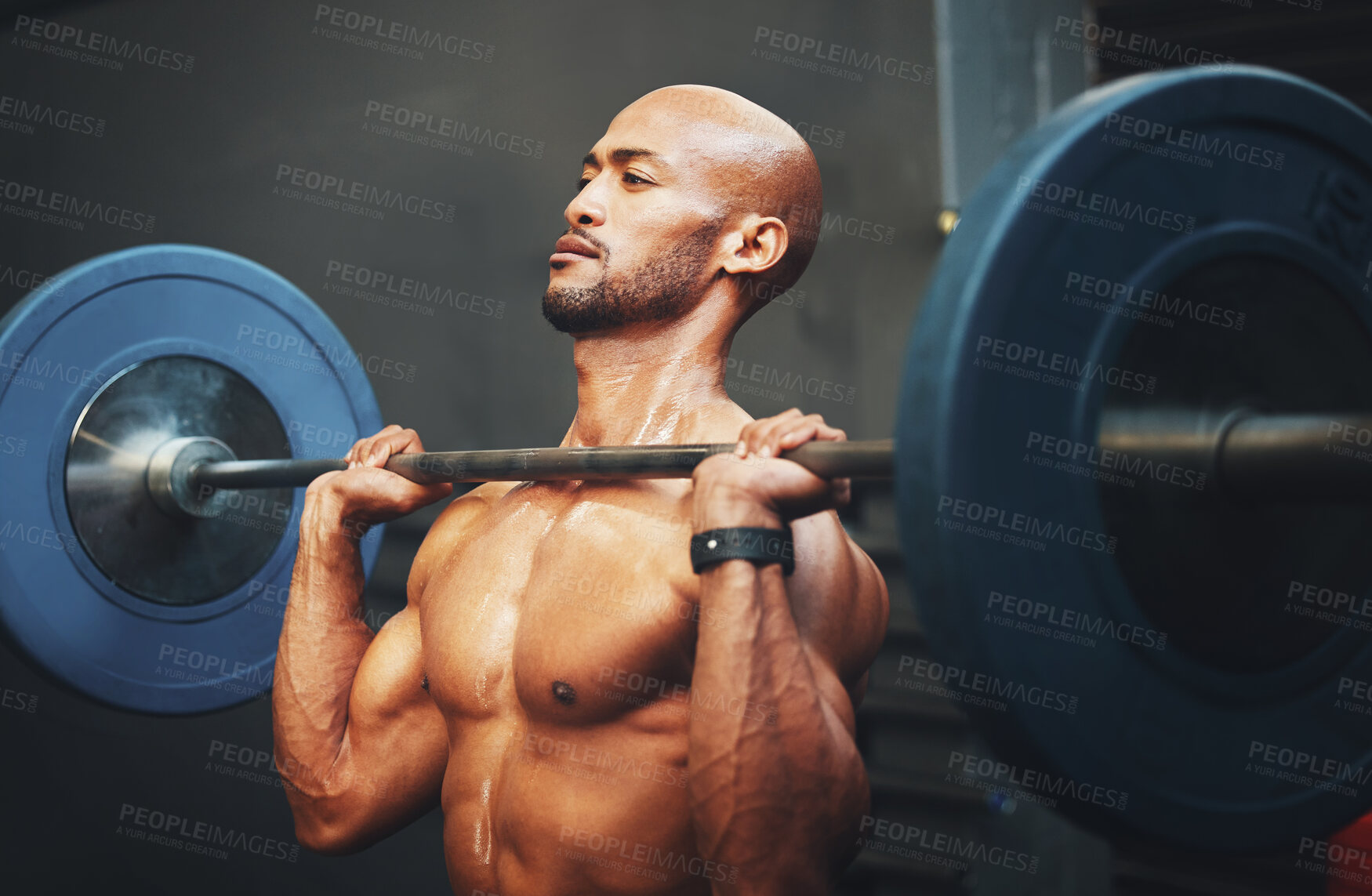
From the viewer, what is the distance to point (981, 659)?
0.98 meters

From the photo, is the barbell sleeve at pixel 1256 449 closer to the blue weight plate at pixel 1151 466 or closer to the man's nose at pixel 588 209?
the blue weight plate at pixel 1151 466

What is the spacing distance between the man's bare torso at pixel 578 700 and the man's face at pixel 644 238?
0.27 metres

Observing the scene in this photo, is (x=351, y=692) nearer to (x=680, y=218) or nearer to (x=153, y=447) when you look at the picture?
(x=153, y=447)

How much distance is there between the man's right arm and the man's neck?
281 millimetres

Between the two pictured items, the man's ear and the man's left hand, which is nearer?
the man's left hand

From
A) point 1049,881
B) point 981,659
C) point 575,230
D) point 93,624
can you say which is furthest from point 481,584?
point 1049,881

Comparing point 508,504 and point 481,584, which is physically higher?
point 508,504

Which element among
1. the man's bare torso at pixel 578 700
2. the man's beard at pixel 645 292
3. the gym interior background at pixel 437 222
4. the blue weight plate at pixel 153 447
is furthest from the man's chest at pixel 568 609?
the gym interior background at pixel 437 222

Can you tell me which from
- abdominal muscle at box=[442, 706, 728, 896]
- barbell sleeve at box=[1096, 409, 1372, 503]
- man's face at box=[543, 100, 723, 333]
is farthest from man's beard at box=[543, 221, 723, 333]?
barbell sleeve at box=[1096, 409, 1372, 503]

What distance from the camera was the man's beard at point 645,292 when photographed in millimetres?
1575

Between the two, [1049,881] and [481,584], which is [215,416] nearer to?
[481,584]

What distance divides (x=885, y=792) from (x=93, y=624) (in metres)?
2.33

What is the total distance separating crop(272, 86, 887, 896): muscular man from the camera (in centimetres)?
123

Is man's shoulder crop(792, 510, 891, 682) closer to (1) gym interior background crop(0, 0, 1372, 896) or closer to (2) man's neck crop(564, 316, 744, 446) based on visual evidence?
(2) man's neck crop(564, 316, 744, 446)
